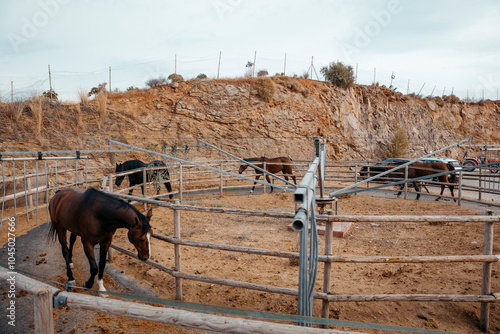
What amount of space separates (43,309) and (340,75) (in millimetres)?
25742

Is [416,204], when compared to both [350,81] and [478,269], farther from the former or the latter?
[350,81]

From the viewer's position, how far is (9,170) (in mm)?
12828

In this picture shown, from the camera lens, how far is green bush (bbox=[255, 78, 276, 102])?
21.3m

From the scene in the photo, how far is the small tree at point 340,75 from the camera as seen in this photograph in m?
24.9

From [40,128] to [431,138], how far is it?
1183 inches

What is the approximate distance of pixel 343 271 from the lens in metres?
5.14

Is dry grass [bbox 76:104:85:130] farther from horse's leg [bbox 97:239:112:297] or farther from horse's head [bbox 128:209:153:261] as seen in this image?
horse's head [bbox 128:209:153:261]

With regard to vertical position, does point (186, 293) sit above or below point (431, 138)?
below

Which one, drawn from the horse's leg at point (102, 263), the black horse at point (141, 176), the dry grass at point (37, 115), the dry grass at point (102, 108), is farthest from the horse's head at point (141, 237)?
the dry grass at point (102, 108)

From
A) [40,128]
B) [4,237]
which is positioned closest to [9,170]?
[40,128]

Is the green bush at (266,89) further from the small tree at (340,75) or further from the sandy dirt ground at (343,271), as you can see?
the sandy dirt ground at (343,271)

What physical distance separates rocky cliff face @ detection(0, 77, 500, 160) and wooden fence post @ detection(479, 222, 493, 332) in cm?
940

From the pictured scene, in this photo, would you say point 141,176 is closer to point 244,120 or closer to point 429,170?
point 429,170

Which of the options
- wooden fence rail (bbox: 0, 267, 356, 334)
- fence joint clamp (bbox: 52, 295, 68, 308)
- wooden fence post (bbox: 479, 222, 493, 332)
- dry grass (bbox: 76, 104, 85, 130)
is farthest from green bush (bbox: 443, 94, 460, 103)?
fence joint clamp (bbox: 52, 295, 68, 308)
